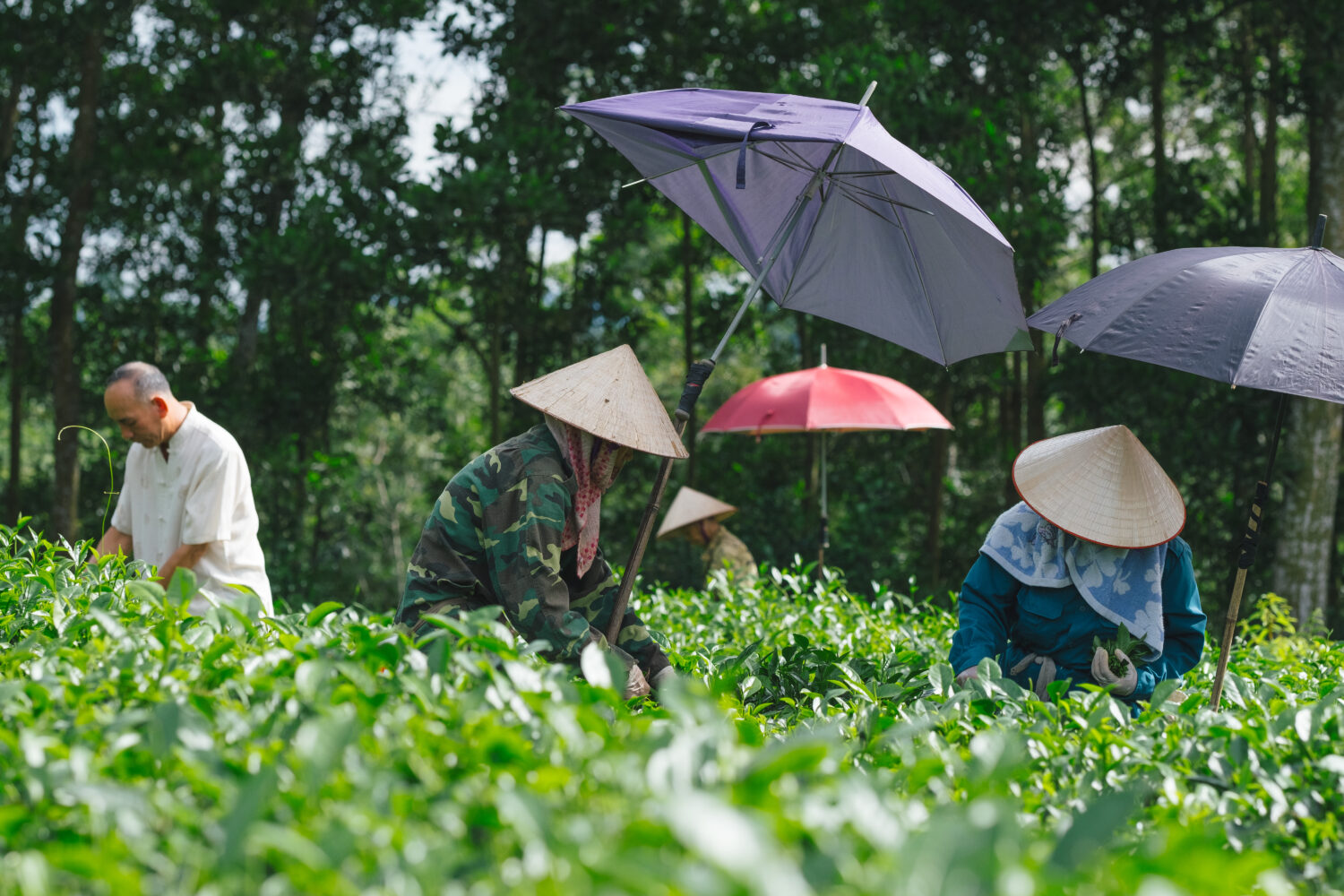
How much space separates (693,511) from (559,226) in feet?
15.0

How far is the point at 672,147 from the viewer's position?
3.40m

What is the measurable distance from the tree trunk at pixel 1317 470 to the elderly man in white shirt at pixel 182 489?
26.6ft

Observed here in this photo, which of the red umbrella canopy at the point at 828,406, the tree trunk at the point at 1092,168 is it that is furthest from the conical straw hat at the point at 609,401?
the tree trunk at the point at 1092,168

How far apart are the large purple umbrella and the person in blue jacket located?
628 millimetres

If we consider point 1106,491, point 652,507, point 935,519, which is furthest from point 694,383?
point 935,519

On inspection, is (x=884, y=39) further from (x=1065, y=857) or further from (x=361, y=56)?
(x=1065, y=857)

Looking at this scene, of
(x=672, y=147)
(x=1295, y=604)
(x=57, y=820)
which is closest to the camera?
(x=57, y=820)

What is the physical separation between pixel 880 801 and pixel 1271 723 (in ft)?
3.89

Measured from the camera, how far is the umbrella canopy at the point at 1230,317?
2607 mm

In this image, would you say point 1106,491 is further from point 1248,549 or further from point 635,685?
point 635,685

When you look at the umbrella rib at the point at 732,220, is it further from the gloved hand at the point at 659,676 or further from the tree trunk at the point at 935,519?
the tree trunk at the point at 935,519

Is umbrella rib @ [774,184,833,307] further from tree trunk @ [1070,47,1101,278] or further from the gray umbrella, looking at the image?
tree trunk @ [1070,47,1101,278]

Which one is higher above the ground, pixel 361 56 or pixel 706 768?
pixel 361 56

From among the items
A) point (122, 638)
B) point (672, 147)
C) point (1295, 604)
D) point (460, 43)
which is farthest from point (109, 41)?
point (1295, 604)
